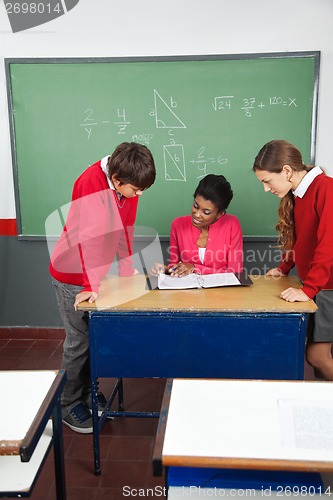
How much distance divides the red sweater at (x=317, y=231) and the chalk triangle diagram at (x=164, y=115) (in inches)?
54.1

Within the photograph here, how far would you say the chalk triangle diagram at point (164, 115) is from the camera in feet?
10.6

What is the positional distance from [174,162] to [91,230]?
56.3 inches

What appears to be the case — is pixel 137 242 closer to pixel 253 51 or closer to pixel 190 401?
pixel 253 51

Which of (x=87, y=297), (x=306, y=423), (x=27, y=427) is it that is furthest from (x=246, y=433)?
(x=87, y=297)

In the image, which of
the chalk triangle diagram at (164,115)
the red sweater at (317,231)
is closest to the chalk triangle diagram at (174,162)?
the chalk triangle diagram at (164,115)

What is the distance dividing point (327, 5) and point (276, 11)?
33cm

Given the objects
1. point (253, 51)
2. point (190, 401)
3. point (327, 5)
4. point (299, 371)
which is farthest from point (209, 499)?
point (327, 5)

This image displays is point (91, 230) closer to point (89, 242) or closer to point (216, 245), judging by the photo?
point (89, 242)

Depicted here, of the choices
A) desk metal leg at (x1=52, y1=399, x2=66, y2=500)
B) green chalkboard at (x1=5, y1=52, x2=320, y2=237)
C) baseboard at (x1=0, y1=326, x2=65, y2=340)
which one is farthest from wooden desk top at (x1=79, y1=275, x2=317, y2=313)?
baseboard at (x1=0, y1=326, x2=65, y2=340)

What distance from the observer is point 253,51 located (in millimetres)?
3145

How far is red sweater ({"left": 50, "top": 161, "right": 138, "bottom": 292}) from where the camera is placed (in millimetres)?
2059

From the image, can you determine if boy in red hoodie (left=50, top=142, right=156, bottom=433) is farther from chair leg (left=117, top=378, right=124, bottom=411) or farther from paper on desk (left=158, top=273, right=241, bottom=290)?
paper on desk (left=158, top=273, right=241, bottom=290)

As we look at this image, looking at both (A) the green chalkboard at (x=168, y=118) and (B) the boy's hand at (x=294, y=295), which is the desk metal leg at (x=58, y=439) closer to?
(B) the boy's hand at (x=294, y=295)

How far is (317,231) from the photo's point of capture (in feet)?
6.78
